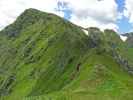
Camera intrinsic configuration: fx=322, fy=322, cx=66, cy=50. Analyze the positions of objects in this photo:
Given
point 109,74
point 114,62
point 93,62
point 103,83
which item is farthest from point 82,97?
point 114,62

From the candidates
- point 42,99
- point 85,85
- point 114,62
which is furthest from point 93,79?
point 114,62

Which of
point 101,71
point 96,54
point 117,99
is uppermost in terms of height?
point 96,54

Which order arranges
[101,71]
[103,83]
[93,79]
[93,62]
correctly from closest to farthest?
1. [103,83]
2. [93,79]
3. [101,71]
4. [93,62]

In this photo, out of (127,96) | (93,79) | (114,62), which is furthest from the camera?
(114,62)

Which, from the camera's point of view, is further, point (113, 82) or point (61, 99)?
point (113, 82)

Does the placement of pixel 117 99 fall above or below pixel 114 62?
below

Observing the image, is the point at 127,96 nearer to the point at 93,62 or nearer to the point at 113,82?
the point at 113,82

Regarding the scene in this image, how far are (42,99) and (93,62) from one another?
77.7 meters

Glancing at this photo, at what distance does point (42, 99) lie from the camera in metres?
108

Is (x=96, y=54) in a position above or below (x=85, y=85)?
above

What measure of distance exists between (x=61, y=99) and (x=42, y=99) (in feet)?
30.0

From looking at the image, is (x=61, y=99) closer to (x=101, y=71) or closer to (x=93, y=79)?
(x=93, y=79)

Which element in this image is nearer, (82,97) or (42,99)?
(82,97)

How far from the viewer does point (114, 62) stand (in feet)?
637
